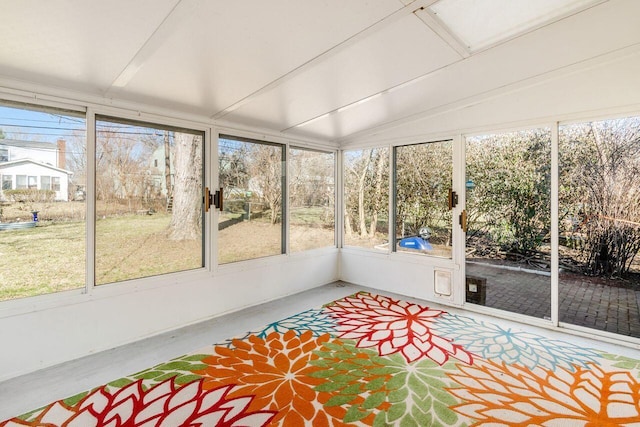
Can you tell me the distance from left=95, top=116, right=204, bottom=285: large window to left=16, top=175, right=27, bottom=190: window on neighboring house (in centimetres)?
47

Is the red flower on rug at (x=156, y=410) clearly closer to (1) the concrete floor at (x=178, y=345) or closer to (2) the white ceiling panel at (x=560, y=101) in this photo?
(1) the concrete floor at (x=178, y=345)

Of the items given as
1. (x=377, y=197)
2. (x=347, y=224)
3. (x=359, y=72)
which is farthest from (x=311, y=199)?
(x=359, y=72)

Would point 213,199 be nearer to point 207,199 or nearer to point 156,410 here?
point 207,199

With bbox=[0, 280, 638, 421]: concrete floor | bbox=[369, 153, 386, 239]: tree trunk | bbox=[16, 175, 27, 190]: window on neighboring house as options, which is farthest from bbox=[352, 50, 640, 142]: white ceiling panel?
bbox=[16, 175, 27, 190]: window on neighboring house

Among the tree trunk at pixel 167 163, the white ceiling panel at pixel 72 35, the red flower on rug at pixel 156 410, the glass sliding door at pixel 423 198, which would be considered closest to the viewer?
the white ceiling panel at pixel 72 35

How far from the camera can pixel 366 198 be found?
16.2ft

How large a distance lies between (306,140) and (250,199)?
4.27ft

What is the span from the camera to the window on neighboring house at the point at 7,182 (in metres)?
2.37

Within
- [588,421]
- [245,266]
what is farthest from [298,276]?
[588,421]

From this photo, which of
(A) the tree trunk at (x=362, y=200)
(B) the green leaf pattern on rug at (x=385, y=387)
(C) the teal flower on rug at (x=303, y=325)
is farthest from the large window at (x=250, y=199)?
(B) the green leaf pattern on rug at (x=385, y=387)

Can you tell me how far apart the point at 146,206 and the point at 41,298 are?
1094 mm

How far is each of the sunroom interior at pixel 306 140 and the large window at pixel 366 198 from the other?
0.12 ft

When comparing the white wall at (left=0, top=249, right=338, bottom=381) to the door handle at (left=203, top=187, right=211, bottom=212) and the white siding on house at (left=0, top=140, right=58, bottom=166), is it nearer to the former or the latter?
the door handle at (left=203, top=187, right=211, bottom=212)

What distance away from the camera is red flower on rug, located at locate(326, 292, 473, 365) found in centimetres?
277
